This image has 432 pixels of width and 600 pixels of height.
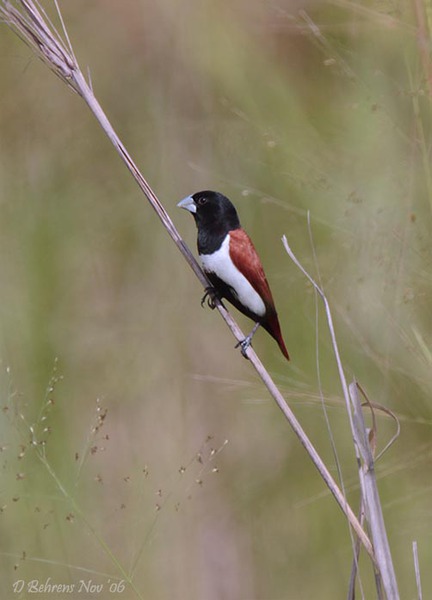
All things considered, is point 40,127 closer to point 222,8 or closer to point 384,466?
point 222,8

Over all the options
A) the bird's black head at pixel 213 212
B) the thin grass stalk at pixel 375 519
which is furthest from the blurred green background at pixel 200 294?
the thin grass stalk at pixel 375 519

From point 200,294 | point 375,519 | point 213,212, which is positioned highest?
point 213,212

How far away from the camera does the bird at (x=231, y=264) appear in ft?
8.13

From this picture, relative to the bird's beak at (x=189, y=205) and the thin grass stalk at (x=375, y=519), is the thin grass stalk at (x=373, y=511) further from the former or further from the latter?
the bird's beak at (x=189, y=205)

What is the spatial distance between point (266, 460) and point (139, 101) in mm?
1316

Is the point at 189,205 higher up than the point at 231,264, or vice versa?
the point at 189,205

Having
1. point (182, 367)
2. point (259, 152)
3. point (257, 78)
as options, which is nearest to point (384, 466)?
point (182, 367)

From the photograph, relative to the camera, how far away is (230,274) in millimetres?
2477

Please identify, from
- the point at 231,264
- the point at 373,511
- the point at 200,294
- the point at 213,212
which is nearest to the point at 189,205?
the point at 213,212

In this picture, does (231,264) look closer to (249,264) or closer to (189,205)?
(249,264)

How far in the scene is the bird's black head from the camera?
257 centimetres

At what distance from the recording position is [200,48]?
3.18 meters

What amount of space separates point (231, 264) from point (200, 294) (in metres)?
0.59

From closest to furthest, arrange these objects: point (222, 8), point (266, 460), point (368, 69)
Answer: point (368, 69) → point (266, 460) → point (222, 8)
